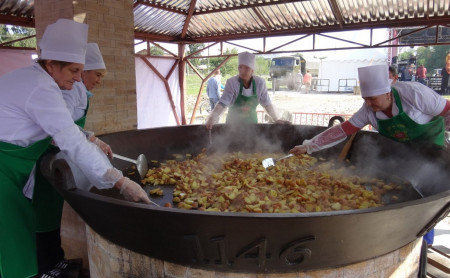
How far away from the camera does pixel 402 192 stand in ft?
8.97

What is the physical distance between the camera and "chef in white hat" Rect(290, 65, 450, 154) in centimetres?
249

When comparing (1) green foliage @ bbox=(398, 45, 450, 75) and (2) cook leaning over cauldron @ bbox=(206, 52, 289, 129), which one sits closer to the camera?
(2) cook leaning over cauldron @ bbox=(206, 52, 289, 129)

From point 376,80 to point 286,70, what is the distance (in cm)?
2600

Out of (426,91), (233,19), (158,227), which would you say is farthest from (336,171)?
(233,19)

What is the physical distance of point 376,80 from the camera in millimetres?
2457

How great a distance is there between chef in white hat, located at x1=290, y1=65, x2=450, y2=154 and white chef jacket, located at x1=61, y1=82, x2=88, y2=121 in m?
2.19

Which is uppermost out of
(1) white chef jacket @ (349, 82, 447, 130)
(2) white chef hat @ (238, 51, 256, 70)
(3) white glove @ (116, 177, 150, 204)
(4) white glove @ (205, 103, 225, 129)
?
(2) white chef hat @ (238, 51, 256, 70)

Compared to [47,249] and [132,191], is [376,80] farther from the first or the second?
[47,249]

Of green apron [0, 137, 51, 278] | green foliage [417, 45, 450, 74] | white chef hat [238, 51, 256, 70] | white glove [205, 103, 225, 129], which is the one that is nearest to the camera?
green apron [0, 137, 51, 278]

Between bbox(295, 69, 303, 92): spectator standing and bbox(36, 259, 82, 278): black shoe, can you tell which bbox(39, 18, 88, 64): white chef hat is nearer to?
bbox(36, 259, 82, 278): black shoe

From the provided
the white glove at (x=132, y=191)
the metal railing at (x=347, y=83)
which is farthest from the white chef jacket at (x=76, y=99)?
the metal railing at (x=347, y=83)

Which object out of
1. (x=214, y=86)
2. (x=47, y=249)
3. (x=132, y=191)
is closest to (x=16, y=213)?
(x=47, y=249)

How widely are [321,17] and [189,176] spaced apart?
18.4 feet

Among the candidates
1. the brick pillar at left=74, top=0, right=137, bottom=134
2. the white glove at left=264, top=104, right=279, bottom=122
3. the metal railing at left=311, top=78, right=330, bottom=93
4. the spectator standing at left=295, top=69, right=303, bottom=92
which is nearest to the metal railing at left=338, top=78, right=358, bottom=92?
the metal railing at left=311, top=78, right=330, bottom=93
